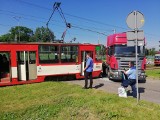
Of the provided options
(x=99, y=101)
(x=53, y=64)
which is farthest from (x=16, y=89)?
(x=99, y=101)

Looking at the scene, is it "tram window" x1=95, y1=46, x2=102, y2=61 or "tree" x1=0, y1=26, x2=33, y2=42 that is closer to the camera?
"tram window" x1=95, y1=46, x2=102, y2=61

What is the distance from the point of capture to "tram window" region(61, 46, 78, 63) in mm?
17859

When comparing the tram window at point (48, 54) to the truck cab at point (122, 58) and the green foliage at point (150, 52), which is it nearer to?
the truck cab at point (122, 58)

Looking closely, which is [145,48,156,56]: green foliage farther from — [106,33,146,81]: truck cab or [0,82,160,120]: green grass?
[0,82,160,120]: green grass

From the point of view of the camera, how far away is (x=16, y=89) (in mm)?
13141

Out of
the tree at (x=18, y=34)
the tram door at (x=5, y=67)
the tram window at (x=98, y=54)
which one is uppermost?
the tree at (x=18, y=34)

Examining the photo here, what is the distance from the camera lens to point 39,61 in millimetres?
16703

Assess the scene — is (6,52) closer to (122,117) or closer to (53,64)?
(53,64)

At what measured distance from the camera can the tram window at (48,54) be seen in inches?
663

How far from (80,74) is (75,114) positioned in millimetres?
10538

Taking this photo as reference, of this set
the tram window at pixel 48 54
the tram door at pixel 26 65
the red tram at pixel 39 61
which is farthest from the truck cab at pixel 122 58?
the tram door at pixel 26 65

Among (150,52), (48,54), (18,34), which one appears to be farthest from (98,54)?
(18,34)

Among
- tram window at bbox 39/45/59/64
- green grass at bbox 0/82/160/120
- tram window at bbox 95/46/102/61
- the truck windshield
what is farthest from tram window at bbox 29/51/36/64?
green grass at bbox 0/82/160/120

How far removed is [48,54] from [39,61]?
2.84ft
